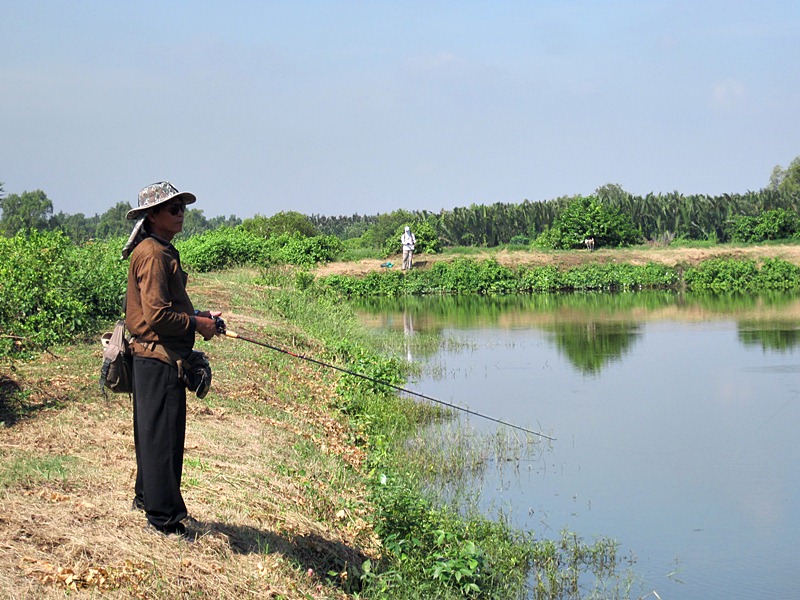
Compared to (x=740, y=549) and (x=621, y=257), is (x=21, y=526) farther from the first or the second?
(x=621, y=257)

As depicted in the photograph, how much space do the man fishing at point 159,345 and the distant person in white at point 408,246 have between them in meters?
27.3

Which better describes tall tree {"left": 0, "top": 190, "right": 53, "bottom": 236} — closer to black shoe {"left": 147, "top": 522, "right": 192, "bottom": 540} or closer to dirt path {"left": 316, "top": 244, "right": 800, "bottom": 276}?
dirt path {"left": 316, "top": 244, "right": 800, "bottom": 276}

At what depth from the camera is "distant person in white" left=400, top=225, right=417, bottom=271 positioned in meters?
32.4

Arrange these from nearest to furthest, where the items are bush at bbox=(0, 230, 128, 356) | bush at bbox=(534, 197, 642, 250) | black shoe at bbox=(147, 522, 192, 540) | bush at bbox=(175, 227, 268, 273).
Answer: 1. black shoe at bbox=(147, 522, 192, 540)
2. bush at bbox=(0, 230, 128, 356)
3. bush at bbox=(175, 227, 268, 273)
4. bush at bbox=(534, 197, 642, 250)

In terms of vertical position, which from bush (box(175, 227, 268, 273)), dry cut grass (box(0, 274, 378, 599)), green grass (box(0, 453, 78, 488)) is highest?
bush (box(175, 227, 268, 273))

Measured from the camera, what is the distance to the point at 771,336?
18.8 metres

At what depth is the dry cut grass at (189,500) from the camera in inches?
186

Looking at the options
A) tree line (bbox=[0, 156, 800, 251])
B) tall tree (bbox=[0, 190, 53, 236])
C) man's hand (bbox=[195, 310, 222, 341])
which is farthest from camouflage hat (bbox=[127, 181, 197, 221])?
tall tree (bbox=[0, 190, 53, 236])

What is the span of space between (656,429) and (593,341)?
24.8 feet

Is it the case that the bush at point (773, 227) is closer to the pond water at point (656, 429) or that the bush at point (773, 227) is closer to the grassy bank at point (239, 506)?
the pond water at point (656, 429)

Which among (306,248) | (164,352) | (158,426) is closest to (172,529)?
(158,426)

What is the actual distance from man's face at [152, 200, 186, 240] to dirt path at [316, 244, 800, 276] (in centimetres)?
2762

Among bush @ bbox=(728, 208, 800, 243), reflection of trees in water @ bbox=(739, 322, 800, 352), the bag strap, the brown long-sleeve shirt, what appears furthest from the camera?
bush @ bbox=(728, 208, 800, 243)

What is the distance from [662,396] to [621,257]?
20.6 metres
